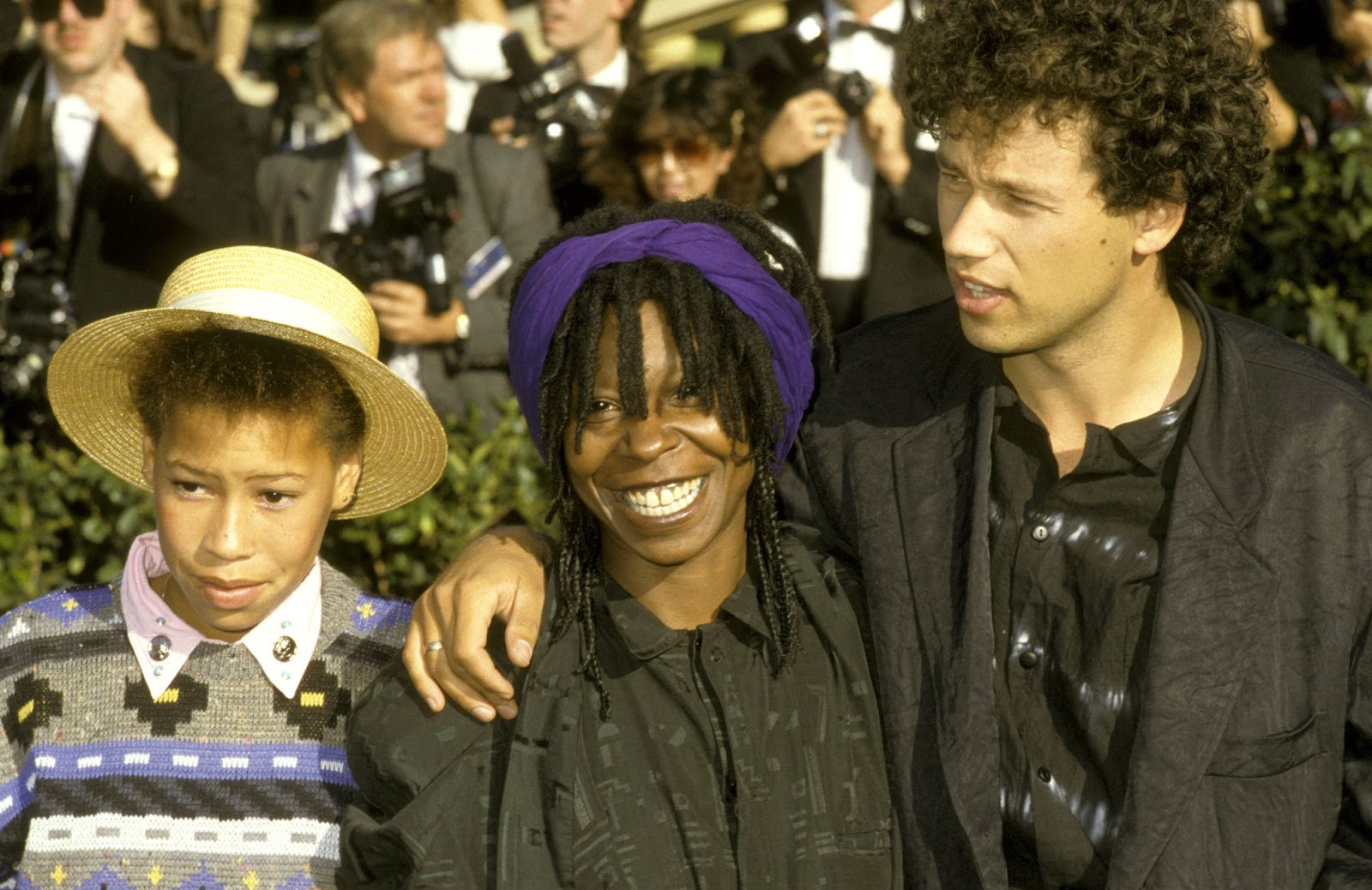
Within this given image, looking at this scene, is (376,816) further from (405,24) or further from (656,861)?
(405,24)

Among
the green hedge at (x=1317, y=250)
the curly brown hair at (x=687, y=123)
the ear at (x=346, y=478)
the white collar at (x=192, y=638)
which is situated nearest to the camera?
the white collar at (x=192, y=638)

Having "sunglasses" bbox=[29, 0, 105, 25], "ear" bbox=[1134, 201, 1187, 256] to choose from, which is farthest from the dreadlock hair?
"sunglasses" bbox=[29, 0, 105, 25]

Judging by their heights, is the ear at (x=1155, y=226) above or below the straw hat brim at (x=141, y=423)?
above

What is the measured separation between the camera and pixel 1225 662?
3.09 m

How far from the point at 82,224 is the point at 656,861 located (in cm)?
444

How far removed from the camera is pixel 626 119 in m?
6.26

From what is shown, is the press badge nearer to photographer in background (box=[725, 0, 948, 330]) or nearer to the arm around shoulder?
photographer in background (box=[725, 0, 948, 330])

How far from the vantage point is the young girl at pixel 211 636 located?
11.0 ft

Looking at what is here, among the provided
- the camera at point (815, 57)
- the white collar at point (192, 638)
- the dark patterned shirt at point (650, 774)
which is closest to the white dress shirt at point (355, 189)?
the camera at point (815, 57)

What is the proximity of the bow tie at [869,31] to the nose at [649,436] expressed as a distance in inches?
144

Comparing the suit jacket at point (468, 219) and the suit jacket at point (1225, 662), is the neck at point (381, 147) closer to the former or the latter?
the suit jacket at point (468, 219)

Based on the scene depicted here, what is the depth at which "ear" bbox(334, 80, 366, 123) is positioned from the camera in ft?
21.7

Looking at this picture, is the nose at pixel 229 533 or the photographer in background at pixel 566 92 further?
the photographer in background at pixel 566 92

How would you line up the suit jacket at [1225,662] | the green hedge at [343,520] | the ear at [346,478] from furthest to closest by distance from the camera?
the green hedge at [343,520] → the ear at [346,478] → the suit jacket at [1225,662]
